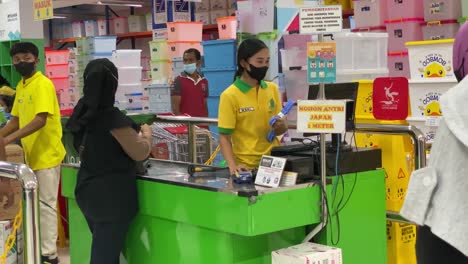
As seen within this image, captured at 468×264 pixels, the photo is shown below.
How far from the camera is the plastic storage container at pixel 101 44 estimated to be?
10.5 m

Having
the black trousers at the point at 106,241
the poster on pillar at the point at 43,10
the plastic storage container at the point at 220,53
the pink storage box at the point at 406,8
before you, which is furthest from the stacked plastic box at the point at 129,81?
the black trousers at the point at 106,241

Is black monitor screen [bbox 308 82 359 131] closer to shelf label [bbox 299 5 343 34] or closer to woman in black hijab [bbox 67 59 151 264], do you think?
shelf label [bbox 299 5 343 34]

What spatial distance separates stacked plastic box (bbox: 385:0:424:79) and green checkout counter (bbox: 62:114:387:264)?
3505mm

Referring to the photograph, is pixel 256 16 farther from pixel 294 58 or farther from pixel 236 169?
pixel 236 169

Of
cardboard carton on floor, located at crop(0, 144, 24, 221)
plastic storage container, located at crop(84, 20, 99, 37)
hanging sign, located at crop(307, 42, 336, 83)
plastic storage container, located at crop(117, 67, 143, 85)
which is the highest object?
plastic storage container, located at crop(84, 20, 99, 37)

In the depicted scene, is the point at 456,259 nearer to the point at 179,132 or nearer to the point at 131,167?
the point at 131,167

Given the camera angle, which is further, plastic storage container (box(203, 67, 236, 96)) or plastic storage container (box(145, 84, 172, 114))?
plastic storage container (box(145, 84, 172, 114))

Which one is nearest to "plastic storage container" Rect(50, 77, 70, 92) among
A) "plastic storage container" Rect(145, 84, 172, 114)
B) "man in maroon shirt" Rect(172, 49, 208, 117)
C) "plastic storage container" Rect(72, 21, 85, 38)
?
"plastic storage container" Rect(145, 84, 172, 114)

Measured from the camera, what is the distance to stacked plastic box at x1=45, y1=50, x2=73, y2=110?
11.3 m

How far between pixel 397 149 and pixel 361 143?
293 mm

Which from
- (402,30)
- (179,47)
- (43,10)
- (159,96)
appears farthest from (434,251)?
(179,47)

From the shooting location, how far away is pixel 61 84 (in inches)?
454

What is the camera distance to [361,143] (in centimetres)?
445

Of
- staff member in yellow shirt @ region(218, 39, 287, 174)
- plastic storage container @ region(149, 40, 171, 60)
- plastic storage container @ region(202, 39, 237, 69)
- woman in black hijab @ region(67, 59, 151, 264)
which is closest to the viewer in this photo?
woman in black hijab @ region(67, 59, 151, 264)
